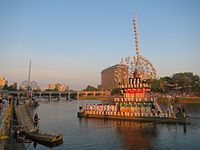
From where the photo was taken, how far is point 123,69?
203 ft

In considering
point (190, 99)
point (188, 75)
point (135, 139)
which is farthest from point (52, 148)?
point (188, 75)

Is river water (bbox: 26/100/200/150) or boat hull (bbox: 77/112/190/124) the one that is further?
boat hull (bbox: 77/112/190/124)

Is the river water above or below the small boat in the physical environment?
below

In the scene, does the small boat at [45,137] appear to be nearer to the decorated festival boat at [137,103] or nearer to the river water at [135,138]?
the river water at [135,138]

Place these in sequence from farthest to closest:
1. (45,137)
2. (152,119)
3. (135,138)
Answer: (152,119), (135,138), (45,137)

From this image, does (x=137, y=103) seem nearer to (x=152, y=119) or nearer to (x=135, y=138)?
(x=152, y=119)

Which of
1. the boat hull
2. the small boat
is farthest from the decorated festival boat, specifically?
the small boat

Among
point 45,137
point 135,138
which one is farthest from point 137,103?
point 45,137

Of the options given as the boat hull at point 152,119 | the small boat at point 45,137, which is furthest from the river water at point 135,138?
the boat hull at point 152,119

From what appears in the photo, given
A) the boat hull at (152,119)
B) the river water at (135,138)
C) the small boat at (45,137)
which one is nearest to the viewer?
the river water at (135,138)

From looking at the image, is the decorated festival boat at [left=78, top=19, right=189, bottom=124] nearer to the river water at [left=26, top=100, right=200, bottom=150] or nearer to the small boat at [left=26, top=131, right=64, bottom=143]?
the river water at [left=26, top=100, right=200, bottom=150]

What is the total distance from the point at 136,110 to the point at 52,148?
29134 mm

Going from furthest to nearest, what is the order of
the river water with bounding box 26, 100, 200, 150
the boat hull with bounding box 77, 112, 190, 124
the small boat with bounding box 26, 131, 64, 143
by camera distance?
the boat hull with bounding box 77, 112, 190, 124 < the small boat with bounding box 26, 131, 64, 143 < the river water with bounding box 26, 100, 200, 150

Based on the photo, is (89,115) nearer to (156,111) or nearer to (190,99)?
(156,111)
